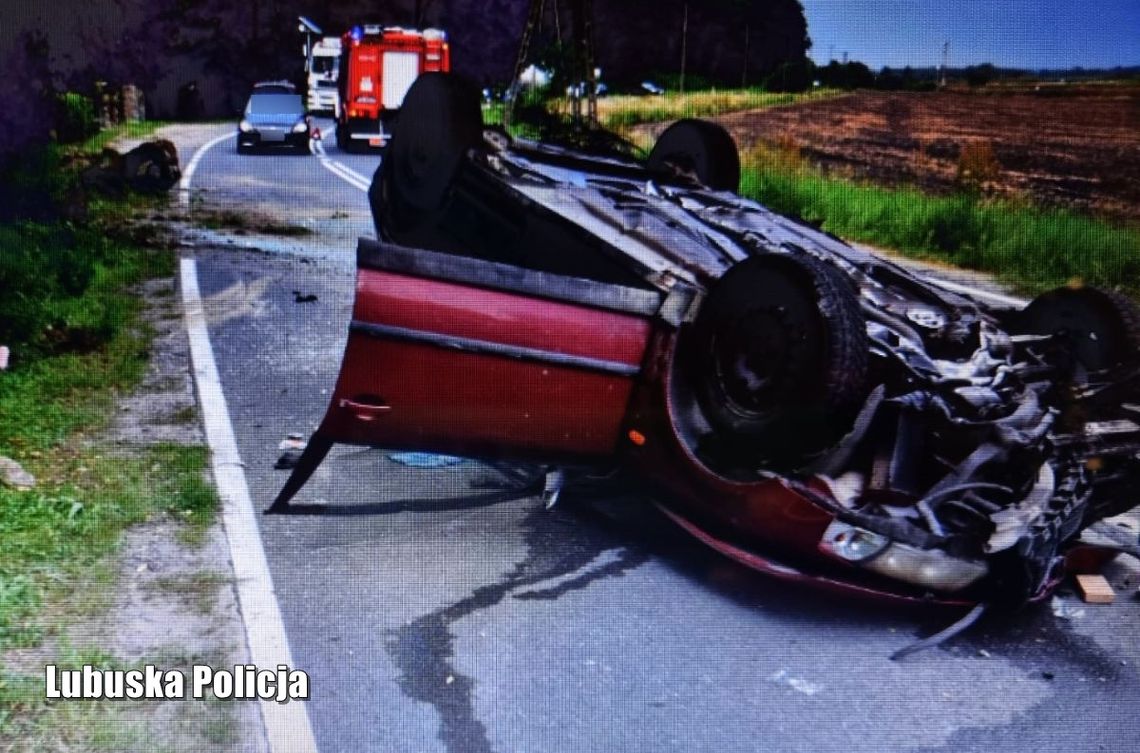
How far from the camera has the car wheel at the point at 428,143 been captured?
5.02m

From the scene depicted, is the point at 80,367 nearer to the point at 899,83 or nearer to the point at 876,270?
the point at 876,270

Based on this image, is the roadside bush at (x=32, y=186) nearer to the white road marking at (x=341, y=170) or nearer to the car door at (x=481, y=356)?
the white road marking at (x=341, y=170)

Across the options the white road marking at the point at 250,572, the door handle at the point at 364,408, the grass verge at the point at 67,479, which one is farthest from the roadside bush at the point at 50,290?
the door handle at the point at 364,408

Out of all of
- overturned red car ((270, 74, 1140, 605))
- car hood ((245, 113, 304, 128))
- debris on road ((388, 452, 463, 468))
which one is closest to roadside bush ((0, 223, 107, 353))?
debris on road ((388, 452, 463, 468))

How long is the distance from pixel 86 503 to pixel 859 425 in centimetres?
281

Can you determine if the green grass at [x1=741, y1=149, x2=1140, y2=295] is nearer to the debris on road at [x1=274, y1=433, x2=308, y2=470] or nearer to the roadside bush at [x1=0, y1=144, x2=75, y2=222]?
the debris on road at [x1=274, y1=433, x2=308, y2=470]

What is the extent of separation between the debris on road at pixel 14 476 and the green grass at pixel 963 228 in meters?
3.47

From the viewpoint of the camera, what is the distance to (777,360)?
10.7 feet

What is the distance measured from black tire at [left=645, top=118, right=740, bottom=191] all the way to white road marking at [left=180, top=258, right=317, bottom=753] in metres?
2.57

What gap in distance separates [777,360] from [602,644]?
1032 millimetres

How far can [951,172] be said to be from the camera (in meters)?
6.25

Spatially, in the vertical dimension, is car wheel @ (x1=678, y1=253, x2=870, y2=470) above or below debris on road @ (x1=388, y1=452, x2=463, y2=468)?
above

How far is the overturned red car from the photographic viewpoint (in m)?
3.15

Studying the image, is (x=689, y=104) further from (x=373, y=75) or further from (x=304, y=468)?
(x=373, y=75)
